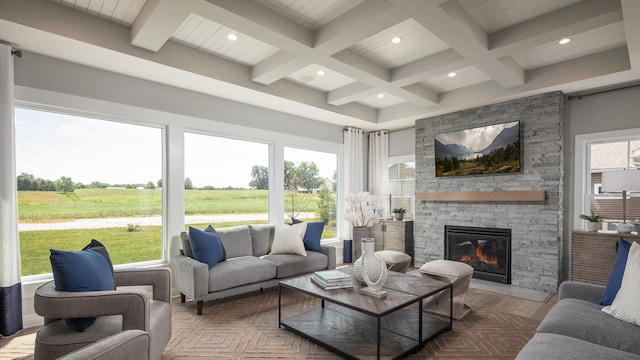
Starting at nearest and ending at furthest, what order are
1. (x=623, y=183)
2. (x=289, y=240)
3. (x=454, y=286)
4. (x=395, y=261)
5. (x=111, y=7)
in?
(x=111, y=7)
(x=454, y=286)
(x=623, y=183)
(x=395, y=261)
(x=289, y=240)

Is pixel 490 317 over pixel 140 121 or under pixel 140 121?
under

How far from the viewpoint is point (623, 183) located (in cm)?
350

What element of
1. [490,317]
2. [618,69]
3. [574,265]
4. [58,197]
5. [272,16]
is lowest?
[490,317]

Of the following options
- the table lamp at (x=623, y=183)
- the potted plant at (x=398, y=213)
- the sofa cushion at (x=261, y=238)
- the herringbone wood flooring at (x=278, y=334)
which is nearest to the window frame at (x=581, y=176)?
the table lamp at (x=623, y=183)

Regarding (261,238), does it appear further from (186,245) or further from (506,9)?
(506,9)

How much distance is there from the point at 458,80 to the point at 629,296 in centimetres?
326

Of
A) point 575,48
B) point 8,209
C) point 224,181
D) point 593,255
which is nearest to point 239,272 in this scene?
point 224,181

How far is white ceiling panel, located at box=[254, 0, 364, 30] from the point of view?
2721 millimetres

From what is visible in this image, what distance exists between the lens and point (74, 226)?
3568mm

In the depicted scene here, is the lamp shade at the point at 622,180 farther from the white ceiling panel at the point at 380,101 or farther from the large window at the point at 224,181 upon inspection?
the large window at the point at 224,181

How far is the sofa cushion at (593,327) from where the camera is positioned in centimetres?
177

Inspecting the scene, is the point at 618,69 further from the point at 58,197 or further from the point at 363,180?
the point at 58,197

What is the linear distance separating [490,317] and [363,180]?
3.62 meters

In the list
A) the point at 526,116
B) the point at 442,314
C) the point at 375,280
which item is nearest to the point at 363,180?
the point at 526,116
